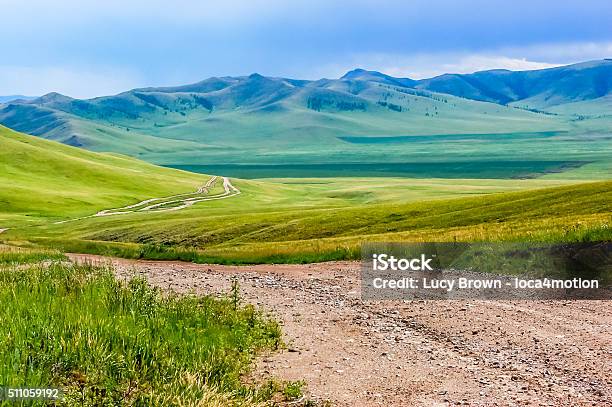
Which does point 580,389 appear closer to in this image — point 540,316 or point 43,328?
point 540,316

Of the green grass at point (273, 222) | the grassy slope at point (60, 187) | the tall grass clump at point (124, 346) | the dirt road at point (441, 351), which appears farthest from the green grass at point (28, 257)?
the grassy slope at point (60, 187)

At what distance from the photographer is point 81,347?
39.0ft

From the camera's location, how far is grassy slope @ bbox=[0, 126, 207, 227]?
132625 mm

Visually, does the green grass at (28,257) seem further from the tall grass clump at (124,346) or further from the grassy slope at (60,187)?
the grassy slope at (60,187)

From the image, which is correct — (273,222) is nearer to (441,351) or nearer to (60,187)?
(441,351)

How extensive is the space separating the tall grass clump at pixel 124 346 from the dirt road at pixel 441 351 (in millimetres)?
1317

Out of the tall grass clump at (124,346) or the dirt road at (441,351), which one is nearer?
the tall grass clump at (124,346)

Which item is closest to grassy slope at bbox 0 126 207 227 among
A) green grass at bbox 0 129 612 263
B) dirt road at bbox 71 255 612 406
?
green grass at bbox 0 129 612 263

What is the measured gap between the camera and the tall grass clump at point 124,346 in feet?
34.9

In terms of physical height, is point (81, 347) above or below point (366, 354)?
above

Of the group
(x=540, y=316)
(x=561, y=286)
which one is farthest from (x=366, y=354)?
(x=561, y=286)

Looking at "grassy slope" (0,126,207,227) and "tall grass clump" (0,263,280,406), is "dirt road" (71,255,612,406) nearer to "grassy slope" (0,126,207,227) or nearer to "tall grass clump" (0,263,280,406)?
"tall grass clump" (0,263,280,406)

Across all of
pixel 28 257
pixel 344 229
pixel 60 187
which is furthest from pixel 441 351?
pixel 60 187

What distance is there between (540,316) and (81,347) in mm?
12634
